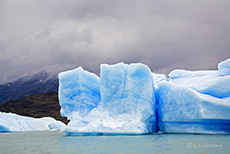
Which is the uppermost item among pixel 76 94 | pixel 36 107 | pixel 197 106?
pixel 76 94

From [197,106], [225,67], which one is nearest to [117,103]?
[197,106]

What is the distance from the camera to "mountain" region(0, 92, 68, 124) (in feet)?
168

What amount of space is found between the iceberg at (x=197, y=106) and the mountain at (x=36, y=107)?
3888cm

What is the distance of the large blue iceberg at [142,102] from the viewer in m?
11.3

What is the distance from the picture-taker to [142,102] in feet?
40.3

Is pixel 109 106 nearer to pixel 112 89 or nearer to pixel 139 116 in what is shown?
pixel 112 89

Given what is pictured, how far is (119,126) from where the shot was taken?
11789 mm

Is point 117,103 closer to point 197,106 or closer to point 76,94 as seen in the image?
point 76,94

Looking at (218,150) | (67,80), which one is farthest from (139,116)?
(218,150)

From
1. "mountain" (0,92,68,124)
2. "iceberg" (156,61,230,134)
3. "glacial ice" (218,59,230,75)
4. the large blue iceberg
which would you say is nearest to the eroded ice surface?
the large blue iceberg

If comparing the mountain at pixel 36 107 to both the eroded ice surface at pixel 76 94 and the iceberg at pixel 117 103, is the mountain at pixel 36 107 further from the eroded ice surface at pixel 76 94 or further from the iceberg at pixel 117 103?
the iceberg at pixel 117 103

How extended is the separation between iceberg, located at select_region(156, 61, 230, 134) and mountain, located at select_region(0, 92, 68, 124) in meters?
38.9

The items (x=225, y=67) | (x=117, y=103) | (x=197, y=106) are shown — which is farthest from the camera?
(x=117, y=103)

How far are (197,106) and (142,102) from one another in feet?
8.46
